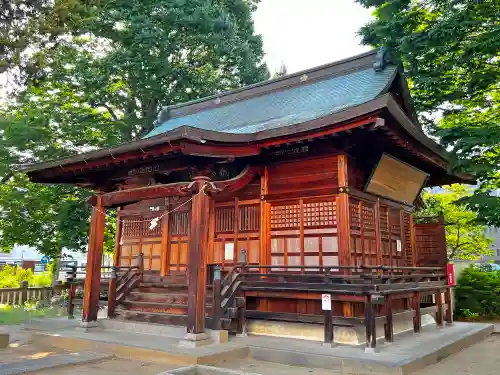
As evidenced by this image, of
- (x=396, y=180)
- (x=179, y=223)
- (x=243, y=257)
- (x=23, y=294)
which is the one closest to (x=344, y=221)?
(x=243, y=257)

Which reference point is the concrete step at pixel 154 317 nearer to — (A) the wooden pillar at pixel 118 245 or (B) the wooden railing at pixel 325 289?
(B) the wooden railing at pixel 325 289

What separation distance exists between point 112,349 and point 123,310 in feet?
7.31

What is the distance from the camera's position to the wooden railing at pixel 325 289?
7180 millimetres

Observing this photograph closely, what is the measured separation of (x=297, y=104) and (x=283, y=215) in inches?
170

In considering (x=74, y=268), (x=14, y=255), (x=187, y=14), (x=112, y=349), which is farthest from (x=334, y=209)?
(x=14, y=255)

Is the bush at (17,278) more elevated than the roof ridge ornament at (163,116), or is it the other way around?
the roof ridge ornament at (163,116)

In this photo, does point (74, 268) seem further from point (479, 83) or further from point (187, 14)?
point (187, 14)

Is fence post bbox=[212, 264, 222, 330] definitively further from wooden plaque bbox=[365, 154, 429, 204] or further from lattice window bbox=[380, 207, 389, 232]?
lattice window bbox=[380, 207, 389, 232]

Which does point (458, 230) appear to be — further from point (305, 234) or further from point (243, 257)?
point (243, 257)

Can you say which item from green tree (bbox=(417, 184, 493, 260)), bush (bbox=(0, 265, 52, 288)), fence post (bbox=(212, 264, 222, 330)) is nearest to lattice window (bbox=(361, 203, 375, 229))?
fence post (bbox=(212, 264, 222, 330))

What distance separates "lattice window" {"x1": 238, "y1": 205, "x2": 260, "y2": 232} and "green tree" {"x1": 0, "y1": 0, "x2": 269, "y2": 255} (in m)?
8.89

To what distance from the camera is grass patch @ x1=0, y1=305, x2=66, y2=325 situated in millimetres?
12092

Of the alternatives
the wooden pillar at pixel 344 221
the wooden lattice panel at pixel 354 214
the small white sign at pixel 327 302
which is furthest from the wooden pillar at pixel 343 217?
the small white sign at pixel 327 302

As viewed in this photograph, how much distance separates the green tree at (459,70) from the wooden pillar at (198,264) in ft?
23.4
